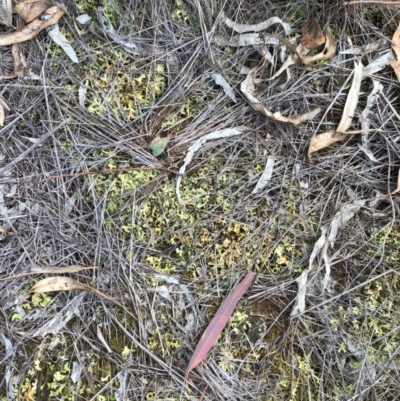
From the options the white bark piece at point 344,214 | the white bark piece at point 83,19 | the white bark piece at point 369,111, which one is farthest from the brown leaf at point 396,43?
the white bark piece at point 83,19

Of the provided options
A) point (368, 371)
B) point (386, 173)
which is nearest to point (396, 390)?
point (368, 371)

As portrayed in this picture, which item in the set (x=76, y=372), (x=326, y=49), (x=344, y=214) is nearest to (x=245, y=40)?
(x=326, y=49)

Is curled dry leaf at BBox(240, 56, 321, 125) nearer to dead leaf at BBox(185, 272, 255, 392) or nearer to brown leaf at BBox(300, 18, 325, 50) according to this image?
brown leaf at BBox(300, 18, 325, 50)

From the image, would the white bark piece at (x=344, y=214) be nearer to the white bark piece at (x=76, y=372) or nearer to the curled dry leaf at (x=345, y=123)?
the curled dry leaf at (x=345, y=123)

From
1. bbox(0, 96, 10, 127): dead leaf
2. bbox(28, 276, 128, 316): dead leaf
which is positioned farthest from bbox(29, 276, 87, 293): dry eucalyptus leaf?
bbox(0, 96, 10, 127): dead leaf

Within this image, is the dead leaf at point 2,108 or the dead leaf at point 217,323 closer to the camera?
A: the dead leaf at point 217,323

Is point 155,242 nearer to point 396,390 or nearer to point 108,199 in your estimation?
point 108,199
